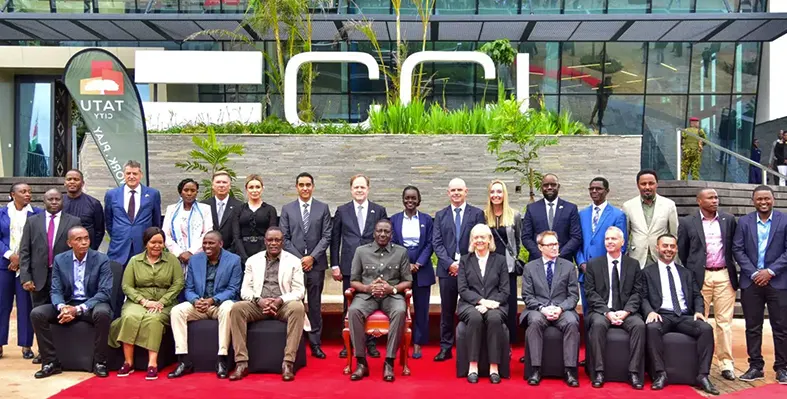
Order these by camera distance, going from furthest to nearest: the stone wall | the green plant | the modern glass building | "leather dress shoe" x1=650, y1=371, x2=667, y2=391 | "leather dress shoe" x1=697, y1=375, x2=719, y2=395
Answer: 1. the modern glass building
2. the stone wall
3. the green plant
4. "leather dress shoe" x1=650, y1=371, x2=667, y2=391
5. "leather dress shoe" x1=697, y1=375, x2=719, y2=395

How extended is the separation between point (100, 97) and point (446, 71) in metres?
12.3

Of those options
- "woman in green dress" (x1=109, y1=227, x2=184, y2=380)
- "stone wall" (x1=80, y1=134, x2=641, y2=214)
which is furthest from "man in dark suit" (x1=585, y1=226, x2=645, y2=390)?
"stone wall" (x1=80, y1=134, x2=641, y2=214)

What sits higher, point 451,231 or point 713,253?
point 451,231

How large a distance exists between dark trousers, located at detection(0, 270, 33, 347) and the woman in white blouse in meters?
1.49

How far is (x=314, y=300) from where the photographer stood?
8766 millimetres

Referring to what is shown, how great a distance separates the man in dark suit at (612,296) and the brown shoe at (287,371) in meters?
2.59

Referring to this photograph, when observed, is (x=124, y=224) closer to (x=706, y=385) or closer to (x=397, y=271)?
(x=397, y=271)

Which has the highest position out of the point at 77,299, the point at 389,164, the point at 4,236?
the point at 389,164

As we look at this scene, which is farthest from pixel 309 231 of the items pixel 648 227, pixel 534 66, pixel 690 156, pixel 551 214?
pixel 534 66

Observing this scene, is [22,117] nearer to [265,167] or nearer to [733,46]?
[265,167]

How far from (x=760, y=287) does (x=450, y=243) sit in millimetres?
2871

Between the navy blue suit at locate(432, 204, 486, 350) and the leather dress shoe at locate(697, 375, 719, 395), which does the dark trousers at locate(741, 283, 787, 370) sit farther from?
the navy blue suit at locate(432, 204, 486, 350)

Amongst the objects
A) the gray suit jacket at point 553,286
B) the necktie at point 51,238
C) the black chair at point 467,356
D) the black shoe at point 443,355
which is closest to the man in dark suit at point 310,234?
the black shoe at point 443,355

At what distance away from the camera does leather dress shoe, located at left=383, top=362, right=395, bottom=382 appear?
24.6 feet
